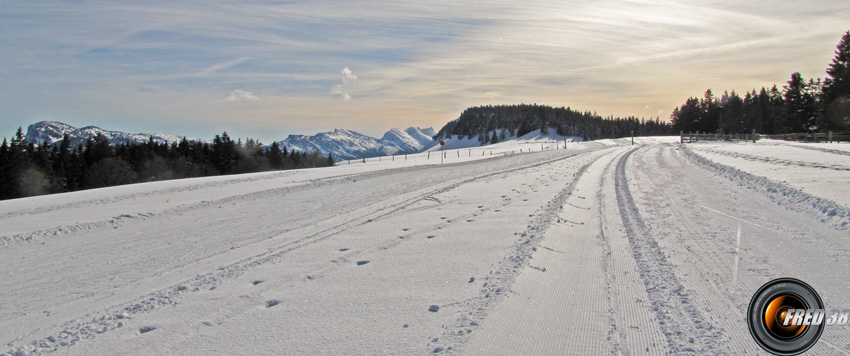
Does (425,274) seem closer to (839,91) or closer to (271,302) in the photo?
(271,302)

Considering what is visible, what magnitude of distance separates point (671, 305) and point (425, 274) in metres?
2.78

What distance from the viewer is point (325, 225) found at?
8.76 m

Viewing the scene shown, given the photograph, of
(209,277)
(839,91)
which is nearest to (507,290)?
(209,277)

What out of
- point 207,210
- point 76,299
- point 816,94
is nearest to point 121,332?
Result: point 76,299

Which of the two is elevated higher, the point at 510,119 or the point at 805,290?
the point at 510,119

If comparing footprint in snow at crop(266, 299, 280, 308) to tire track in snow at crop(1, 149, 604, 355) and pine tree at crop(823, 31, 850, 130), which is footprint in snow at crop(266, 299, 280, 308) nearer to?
tire track in snow at crop(1, 149, 604, 355)

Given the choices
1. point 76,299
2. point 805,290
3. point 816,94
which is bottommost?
point 76,299

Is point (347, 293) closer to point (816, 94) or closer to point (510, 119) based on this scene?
point (816, 94)

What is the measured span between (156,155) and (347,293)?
73161 mm

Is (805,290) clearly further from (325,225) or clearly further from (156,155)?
(156,155)

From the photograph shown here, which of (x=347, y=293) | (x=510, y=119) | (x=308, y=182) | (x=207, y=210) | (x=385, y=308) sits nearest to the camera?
(x=385, y=308)

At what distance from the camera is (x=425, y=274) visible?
5.36 m

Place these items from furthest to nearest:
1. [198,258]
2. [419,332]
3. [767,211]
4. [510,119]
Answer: [510,119] → [767,211] → [198,258] → [419,332]

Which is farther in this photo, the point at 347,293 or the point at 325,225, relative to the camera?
the point at 325,225
